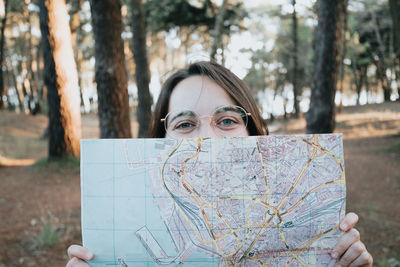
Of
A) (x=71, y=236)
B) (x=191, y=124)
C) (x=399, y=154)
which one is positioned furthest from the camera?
(x=399, y=154)

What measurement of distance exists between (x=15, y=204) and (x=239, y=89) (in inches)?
218

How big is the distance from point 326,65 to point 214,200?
393 cm

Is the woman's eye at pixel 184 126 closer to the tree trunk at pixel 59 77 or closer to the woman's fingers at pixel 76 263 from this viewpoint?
the woman's fingers at pixel 76 263

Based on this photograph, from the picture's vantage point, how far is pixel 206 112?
4.64 ft

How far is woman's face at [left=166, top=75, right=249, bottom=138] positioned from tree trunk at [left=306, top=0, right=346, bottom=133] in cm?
333

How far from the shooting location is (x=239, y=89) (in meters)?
1.63

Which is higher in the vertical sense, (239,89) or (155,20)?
(155,20)

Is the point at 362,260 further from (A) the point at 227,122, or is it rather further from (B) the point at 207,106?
(B) the point at 207,106

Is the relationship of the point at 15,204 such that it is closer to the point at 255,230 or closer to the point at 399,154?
the point at 255,230

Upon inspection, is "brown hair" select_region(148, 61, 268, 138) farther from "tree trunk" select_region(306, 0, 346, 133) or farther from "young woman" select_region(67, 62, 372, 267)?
"tree trunk" select_region(306, 0, 346, 133)

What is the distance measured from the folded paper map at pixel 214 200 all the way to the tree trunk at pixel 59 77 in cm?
601

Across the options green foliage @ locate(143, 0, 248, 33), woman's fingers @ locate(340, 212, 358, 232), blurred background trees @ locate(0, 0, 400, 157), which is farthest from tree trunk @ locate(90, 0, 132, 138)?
green foliage @ locate(143, 0, 248, 33)

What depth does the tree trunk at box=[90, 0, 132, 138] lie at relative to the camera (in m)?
4.56

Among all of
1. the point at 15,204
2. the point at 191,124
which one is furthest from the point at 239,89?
the point at 15,204
